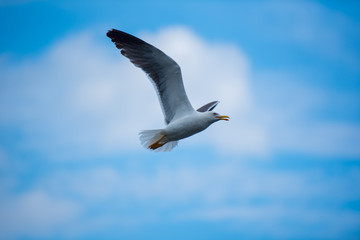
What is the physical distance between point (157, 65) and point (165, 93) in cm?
68

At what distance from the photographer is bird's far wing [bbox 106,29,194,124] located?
968cm

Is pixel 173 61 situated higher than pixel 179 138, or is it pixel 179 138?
pixel 173 61

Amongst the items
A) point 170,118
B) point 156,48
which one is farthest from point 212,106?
point 156,48

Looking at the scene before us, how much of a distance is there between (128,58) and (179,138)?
1.95 meters

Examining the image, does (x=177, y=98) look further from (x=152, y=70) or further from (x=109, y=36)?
(x=109, y=36)

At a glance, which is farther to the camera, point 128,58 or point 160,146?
point 160,146

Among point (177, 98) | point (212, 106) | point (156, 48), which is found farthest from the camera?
point (212, 106)

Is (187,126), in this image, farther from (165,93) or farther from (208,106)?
(208,106)

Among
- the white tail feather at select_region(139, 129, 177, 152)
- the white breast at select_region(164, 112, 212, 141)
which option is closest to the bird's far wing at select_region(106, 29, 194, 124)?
the white breast at select_region(164, 112, 212, 141)

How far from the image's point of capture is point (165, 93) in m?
10.2

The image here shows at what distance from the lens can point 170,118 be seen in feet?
34.1

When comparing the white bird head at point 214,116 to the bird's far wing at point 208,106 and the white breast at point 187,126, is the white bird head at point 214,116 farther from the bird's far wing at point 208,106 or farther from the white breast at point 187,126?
the bird's far wing at point 208,106

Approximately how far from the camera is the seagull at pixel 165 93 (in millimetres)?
9727

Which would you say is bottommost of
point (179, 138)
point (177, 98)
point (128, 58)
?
point (179, 138)
